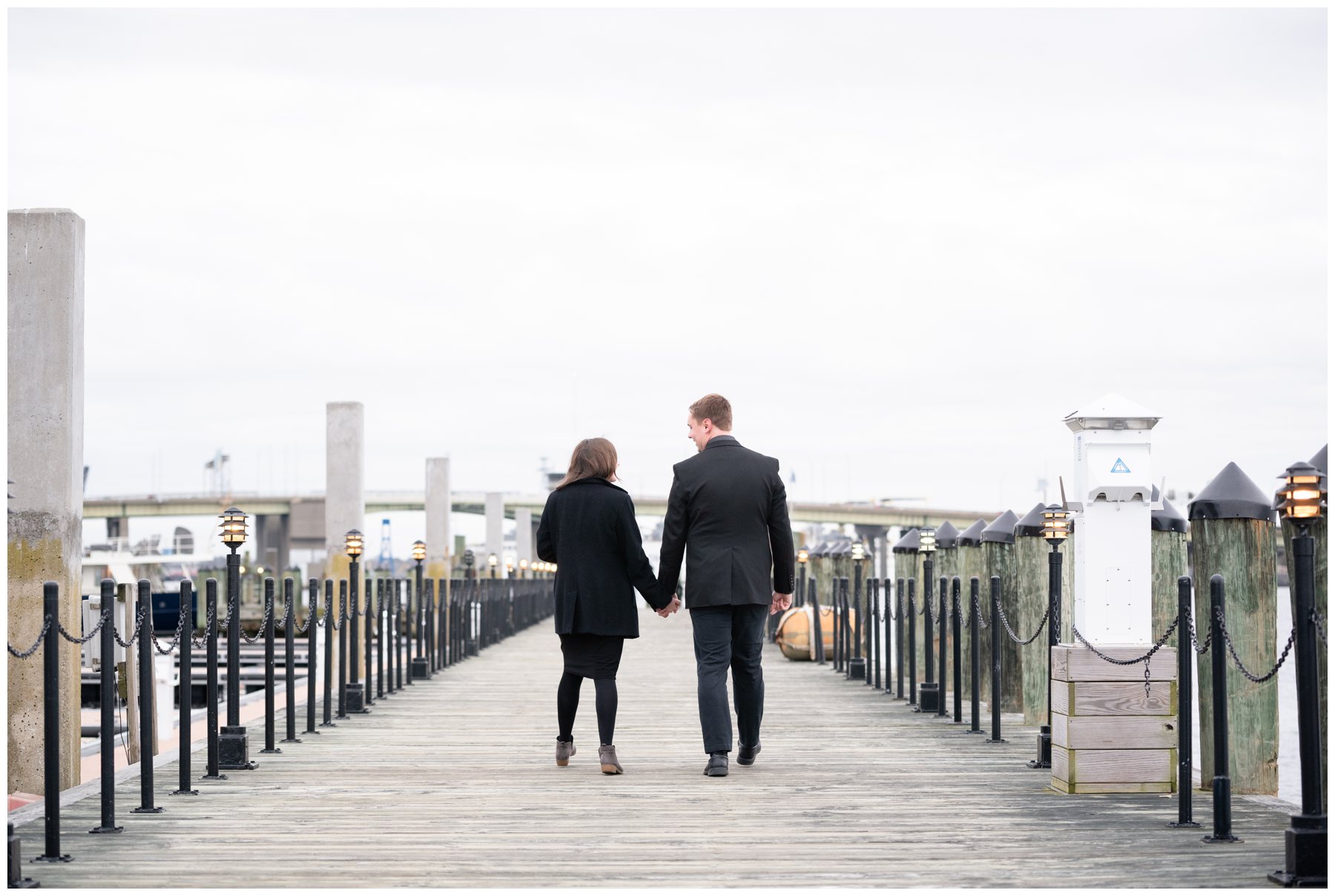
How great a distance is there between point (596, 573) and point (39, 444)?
122 inches

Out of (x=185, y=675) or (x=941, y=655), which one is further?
(x=941, y=655)

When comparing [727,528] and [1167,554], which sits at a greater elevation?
[727,528]

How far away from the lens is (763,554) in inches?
314

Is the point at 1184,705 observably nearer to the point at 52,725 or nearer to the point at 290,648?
Result: the point at 52,725

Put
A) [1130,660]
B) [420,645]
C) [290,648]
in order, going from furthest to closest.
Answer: [420,645] < [290,648] < [1130,660]

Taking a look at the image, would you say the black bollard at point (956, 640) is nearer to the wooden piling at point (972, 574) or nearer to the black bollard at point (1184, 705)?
the wooden piling at point (972, 574)

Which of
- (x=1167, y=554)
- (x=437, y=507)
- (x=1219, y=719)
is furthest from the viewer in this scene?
(x=437, y=507)

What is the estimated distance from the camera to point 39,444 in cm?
833

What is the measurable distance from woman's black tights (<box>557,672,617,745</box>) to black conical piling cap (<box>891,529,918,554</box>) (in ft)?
26.9

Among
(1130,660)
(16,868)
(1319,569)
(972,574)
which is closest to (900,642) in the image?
(972,574)

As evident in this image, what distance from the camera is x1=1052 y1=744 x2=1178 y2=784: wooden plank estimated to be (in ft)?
23.4

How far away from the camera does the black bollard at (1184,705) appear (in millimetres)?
6277

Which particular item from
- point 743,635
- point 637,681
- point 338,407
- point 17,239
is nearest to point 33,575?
point 17,239

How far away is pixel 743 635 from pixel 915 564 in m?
8.57
